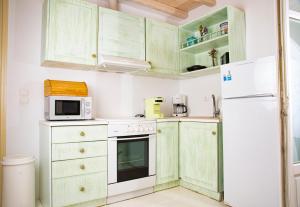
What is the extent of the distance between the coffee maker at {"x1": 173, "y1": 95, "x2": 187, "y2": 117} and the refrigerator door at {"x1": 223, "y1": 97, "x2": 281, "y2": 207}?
3.67 feet

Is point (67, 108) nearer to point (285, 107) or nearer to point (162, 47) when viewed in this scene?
point (162, 47)

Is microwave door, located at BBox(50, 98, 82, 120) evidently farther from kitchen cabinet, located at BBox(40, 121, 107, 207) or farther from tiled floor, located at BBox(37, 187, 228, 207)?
tiled floor, located at BBox(37, 187, 228, 207)

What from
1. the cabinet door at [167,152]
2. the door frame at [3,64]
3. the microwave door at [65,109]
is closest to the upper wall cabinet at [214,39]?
the cabinet door at [167,152]

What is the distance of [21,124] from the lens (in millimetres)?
2477

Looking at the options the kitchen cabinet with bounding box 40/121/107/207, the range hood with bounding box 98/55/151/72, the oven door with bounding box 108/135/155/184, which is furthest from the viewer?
the range hood with bounding box 98/55/151/72

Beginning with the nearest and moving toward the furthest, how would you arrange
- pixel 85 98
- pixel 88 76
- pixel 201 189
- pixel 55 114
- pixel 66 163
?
1. pixel 66 163
2. pixel 55 114
3. pixel 85 98
4. pixel 201 189
5. pixel 88 76

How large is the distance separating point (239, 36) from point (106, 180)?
2.33 m

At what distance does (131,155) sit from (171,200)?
26.9 inches

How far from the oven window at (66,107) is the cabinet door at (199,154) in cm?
137

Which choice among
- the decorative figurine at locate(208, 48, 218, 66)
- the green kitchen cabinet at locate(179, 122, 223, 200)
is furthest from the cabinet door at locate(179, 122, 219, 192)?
the decorative figurine at locate(208, 48, 218, 66)

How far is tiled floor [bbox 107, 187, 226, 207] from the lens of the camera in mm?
2367

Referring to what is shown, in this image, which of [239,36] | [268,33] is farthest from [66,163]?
[268,33]

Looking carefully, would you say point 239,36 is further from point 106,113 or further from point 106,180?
point 106,180

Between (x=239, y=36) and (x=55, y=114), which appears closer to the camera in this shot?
(x=55, y=114)
